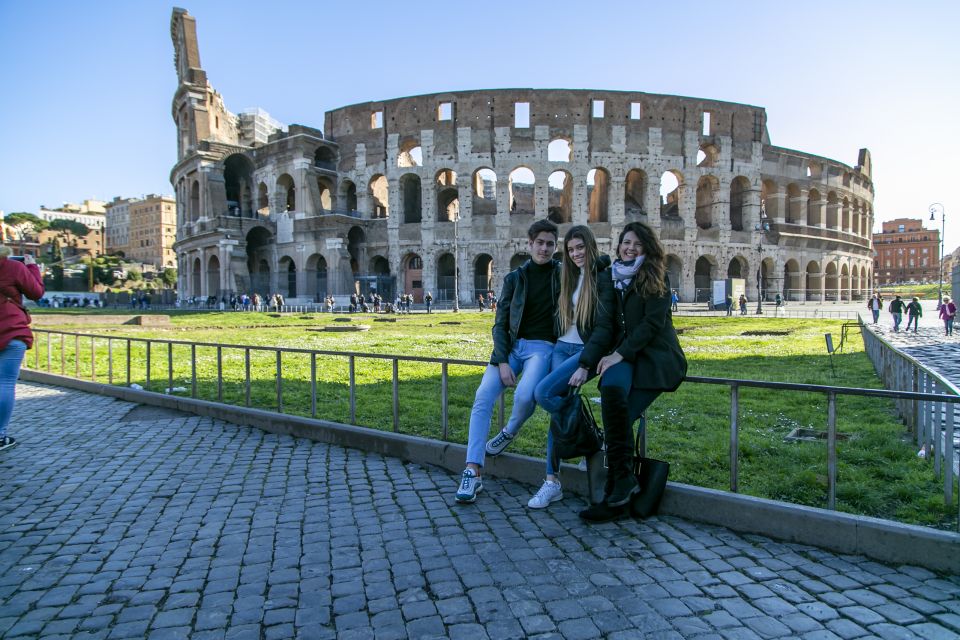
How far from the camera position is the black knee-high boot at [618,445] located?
3.67 m

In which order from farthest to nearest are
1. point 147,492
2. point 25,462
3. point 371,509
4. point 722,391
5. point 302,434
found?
point 722,391, point 302,434, point 25,462, point 147,492, point 371,509

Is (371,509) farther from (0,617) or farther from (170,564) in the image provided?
(0,617)

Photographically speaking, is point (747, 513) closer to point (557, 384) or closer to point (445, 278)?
→ point (557, 384)

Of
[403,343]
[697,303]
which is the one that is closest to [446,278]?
[697,303]

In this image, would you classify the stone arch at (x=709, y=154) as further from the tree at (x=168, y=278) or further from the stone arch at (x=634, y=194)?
the tree at (x=168, y=278)

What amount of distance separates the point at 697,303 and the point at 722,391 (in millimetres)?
36586

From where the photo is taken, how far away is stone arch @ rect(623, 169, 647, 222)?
137 feet

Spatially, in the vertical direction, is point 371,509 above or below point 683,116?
below

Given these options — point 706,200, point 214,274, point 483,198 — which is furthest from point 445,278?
point 706,200

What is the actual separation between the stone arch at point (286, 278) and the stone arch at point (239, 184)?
7147 mm

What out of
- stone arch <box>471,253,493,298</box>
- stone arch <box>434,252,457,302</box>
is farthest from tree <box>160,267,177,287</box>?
stone arch <box>471,253,493,298</box>

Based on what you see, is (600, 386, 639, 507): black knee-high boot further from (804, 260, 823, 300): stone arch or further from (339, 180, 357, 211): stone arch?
(804, 260, 823, 300): stone arch

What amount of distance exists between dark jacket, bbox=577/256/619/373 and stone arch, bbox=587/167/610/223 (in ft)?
130

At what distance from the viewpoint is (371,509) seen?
13.1 feet
